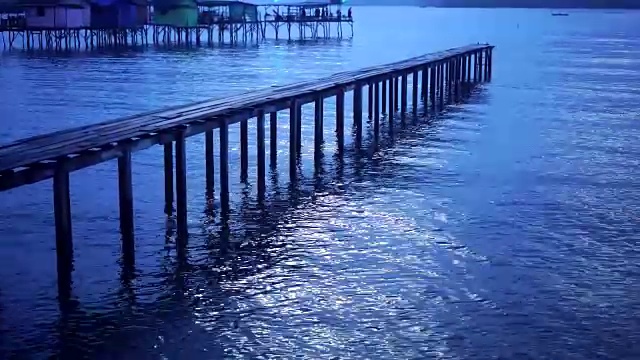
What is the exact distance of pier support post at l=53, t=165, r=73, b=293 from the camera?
9.46 metres

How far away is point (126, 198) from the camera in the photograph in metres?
10.7

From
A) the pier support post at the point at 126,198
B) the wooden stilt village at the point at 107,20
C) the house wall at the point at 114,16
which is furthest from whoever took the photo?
the house wall at the point at 114,16

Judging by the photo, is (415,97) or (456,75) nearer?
(415,97)

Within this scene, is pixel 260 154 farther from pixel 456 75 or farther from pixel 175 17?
pixel 175 17

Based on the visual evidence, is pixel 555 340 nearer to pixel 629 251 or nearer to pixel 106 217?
pixel 629 251

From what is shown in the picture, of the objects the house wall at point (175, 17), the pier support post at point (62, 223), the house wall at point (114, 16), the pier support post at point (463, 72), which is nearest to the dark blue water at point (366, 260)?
the pier support post at point (62, 223)

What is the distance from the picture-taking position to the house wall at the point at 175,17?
65.8 meters

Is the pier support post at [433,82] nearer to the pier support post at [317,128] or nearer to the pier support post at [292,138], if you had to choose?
the pier support post at [317,128]

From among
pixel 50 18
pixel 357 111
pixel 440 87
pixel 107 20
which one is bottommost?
pixel 440 87

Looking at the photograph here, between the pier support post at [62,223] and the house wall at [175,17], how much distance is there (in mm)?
57351

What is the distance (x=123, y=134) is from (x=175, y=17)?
56231 millimetres

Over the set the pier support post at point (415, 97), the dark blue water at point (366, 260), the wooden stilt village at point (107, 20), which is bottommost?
the dark blue water at point (366, 260)

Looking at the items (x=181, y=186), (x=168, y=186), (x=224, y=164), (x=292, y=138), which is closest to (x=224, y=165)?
(x=224, y=164)

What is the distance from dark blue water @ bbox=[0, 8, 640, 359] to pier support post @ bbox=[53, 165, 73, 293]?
0.18 metres
